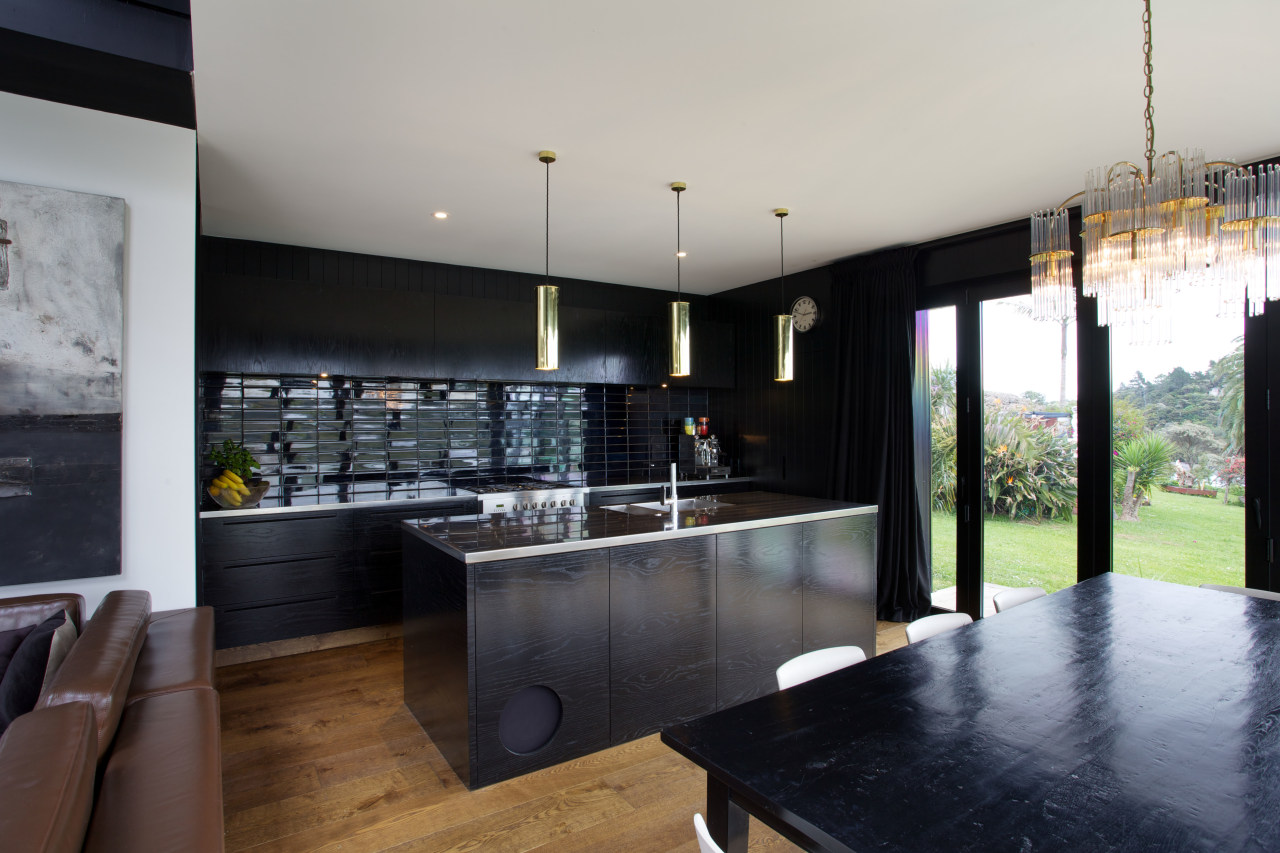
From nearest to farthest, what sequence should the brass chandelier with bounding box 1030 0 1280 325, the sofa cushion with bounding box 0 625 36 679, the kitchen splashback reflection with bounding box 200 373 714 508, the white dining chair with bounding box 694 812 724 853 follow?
the white dining chair with bounding box 694 812 724 853 → the brass chandelier with bounding box 1030 0 1280 325 → the sofa cushion with bounding box 0 625 36 679 → the kitchen splashback reflection with bounding box 200 373 714 508

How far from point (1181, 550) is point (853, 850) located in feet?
11.2

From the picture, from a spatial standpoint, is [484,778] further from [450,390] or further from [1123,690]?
[450,390]

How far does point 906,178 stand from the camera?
322 cm

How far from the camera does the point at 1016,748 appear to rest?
51.1 inches

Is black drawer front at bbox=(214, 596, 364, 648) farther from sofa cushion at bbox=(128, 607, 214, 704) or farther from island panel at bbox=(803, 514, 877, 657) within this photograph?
island panel at bbox=(803, 514, 877, 657)

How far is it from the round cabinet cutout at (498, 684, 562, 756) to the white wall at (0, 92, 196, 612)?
1.42 m

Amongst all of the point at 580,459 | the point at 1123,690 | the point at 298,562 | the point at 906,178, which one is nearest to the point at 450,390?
the point at 580,459

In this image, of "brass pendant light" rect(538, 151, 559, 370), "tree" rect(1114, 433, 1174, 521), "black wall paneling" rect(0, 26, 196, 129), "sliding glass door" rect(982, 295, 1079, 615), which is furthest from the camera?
"sliding glass door" rect(982, 295, 1079, 615)

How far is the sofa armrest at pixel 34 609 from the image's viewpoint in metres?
2.10

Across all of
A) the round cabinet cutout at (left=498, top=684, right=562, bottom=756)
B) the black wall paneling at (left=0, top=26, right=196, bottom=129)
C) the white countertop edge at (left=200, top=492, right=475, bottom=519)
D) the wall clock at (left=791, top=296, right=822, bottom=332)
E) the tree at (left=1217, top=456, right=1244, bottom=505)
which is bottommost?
the round cabinet cutout at (left=498, top=684, right=562, bottom=756)

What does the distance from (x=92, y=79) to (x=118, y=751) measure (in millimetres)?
2337

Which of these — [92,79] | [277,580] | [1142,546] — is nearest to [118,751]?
[92,79]

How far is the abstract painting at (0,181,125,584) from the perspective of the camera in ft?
7.85

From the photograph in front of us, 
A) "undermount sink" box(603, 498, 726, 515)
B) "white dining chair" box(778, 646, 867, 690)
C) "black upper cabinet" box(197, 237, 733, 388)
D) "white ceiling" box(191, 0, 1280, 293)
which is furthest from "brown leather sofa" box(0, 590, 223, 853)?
"black upper cabinet" box(197, 237, 733, 388)
